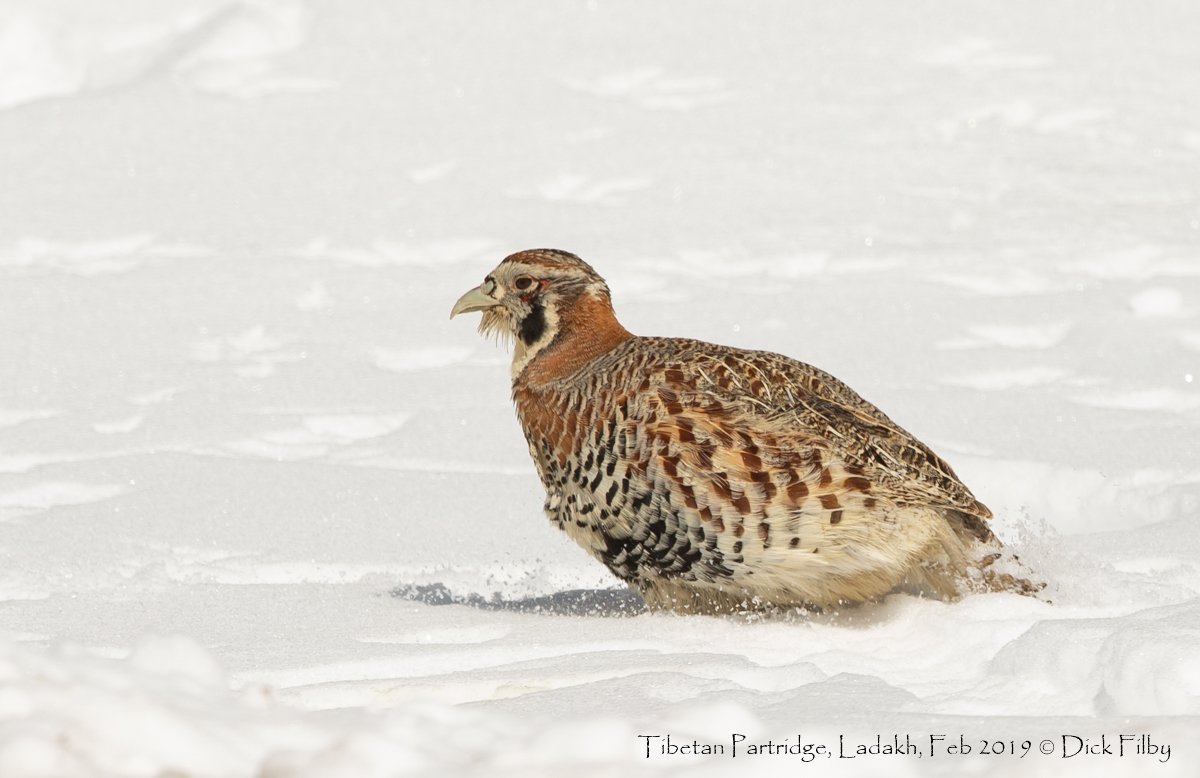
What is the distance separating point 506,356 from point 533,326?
342 cm

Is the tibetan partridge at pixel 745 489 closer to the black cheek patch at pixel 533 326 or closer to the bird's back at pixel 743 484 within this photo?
the bird's back at pixel 743 484

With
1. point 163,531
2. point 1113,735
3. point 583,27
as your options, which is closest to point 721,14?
point 583,27

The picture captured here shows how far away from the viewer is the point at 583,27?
1352cm

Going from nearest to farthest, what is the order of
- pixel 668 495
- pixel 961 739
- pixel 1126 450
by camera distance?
1. pixel 961 739
2. pixel 668 495
3. pixel 1126 450

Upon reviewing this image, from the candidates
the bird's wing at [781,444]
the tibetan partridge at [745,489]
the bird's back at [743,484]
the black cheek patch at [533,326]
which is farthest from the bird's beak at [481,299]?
the bird's wing at [781,444]

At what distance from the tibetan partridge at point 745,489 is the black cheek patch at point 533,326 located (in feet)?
1.24

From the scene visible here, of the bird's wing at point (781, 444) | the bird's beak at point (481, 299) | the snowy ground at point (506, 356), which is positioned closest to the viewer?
the snowy ground at point (506, 356)

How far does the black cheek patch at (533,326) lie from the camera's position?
562 cm

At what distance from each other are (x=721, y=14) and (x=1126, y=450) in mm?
7415

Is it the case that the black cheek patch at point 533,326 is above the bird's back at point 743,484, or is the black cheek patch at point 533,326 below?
above

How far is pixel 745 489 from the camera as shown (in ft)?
15.7

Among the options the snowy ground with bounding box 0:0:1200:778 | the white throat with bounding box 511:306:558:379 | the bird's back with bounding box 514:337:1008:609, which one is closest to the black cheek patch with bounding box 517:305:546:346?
the white throat with bounding box 511:306:558:379

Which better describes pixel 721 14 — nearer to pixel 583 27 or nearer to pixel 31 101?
pixel 583 27

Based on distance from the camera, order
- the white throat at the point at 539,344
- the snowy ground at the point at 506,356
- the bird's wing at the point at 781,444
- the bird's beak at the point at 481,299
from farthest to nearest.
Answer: the bird's beak at the point at 481,299
the white throat at the point at 539,344
the bird's wing at the point at 781,444
the snowy ground at the point at 506,356
